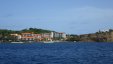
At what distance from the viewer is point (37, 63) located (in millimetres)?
44375

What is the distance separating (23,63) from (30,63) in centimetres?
94

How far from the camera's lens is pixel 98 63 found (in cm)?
4378

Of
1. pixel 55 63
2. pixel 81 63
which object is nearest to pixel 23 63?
pixel 55 63

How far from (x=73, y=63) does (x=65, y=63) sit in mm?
1111

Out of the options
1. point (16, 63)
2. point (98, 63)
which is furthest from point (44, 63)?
point (98, 63)

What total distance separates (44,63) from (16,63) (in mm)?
3768

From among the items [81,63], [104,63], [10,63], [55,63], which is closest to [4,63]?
[10,63]

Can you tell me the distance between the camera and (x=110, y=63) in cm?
4334

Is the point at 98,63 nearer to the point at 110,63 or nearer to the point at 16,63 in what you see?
the point at 110,63

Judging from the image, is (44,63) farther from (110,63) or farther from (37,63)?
(110,63)

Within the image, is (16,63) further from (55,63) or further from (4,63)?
(55,63)

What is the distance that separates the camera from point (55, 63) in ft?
146

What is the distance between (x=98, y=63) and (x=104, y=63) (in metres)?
0.79

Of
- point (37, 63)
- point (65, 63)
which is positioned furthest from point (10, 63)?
point (65, 63)
